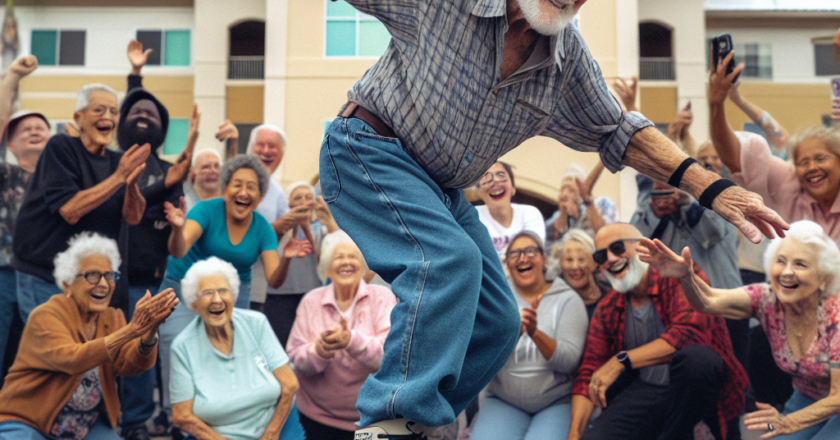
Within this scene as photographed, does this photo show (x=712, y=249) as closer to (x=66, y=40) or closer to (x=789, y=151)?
(x=789, y=151)

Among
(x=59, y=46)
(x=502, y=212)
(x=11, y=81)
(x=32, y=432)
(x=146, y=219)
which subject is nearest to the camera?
(x=32, y=432)

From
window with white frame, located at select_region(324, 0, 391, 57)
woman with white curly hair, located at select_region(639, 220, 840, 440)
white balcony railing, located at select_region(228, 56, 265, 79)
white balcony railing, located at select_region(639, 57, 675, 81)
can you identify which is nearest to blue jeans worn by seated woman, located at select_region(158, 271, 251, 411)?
woman with white curly hair, located at select_region(639, 220, 840, 440)

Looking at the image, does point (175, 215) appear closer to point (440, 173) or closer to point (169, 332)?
point (169, 332)

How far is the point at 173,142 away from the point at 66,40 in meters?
2.36

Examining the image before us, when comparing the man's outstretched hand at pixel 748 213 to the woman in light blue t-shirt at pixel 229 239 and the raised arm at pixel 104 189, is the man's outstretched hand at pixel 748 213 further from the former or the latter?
the raised arm at pixel 104 189

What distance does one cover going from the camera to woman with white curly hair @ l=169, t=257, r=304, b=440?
3.88 meters

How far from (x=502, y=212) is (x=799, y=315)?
1.70 meters

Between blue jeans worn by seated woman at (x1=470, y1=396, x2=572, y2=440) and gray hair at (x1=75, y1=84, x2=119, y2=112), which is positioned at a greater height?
gray hair at (x1=75, y1=84, x2=119, y2=112)

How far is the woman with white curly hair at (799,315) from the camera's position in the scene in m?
3.47

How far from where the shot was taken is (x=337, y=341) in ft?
13.0

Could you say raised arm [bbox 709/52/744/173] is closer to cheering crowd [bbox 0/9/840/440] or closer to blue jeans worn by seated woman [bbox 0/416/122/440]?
cheering crowd [bbox 0/9/840/440]

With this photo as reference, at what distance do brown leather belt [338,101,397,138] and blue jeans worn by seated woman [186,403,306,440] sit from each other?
2357 millimetres

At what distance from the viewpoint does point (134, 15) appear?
27.9 ft

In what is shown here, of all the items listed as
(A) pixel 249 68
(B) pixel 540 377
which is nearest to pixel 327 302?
(B) pixel 540 377
